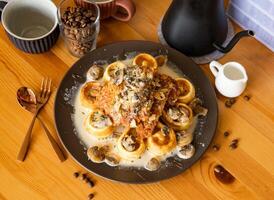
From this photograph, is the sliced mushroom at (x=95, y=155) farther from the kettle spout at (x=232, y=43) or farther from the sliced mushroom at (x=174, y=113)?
the kettle spout at (x=232, y=43)

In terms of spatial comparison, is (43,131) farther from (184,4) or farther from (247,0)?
(247,0)

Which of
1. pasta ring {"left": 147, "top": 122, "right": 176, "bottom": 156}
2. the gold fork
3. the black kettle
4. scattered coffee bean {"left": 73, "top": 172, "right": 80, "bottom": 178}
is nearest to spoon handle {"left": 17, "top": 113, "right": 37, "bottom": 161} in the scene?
the gold fork

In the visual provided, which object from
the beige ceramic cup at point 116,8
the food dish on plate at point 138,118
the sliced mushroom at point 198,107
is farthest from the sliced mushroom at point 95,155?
the beige ceramic cup at point 116,8

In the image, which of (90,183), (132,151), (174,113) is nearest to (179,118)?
(174,113)

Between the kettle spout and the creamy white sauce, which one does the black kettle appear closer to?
the kettle spout

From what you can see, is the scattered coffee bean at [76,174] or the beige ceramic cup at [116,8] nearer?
the scattered coffee bean at [76,174]

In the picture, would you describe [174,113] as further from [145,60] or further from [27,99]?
[27,99]
